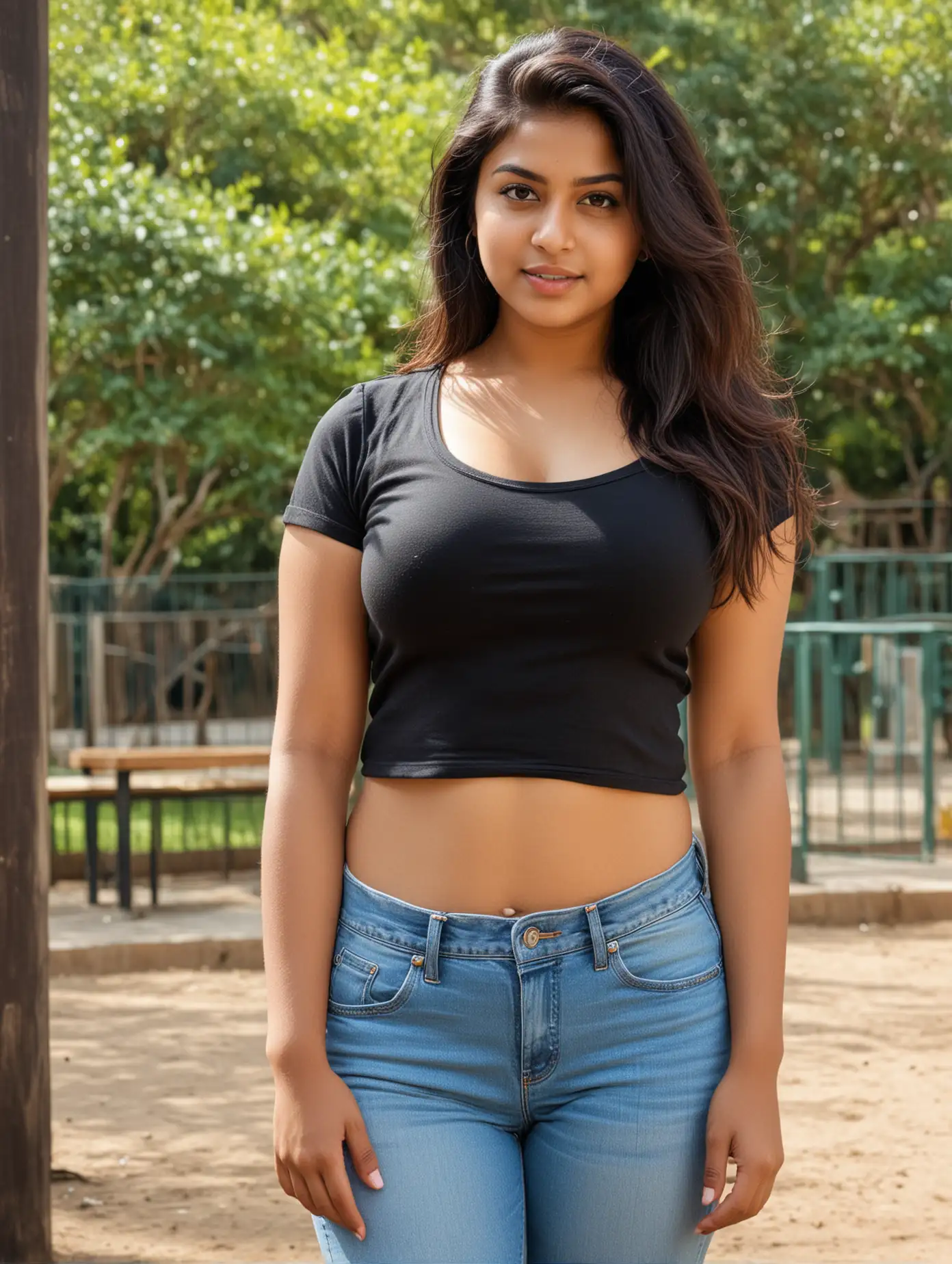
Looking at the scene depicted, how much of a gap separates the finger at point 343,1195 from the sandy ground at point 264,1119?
8.63 ft

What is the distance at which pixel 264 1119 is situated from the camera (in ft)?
18.6

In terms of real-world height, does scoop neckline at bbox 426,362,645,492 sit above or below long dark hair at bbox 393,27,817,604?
below

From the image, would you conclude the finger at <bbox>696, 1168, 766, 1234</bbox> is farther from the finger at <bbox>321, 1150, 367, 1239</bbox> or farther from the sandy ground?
the sandy ground

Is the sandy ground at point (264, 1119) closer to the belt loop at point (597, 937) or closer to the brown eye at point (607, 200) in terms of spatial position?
the belt loop at point (597, 937)

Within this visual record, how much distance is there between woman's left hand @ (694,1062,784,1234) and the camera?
1.94 metres

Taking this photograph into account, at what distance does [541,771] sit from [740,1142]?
46 cm

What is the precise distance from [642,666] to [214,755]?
751 cm

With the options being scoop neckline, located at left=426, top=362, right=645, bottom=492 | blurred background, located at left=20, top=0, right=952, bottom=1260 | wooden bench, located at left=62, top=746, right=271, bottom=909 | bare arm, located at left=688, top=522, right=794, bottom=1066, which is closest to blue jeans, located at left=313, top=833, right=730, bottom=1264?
bare arm, located at left=688, top=522, right=794, bottom=1066

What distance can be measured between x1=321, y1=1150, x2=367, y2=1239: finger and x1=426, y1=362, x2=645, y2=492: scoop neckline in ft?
2.44

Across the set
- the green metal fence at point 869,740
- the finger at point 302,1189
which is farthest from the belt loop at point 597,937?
the green metal fence at point 869,740

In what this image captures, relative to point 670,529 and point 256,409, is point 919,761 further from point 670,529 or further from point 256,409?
point 670,529

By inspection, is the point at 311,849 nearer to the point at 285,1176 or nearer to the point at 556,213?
the point at 285,1176

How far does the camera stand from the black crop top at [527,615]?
6.27ft

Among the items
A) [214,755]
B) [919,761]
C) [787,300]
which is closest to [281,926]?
[214,755]
